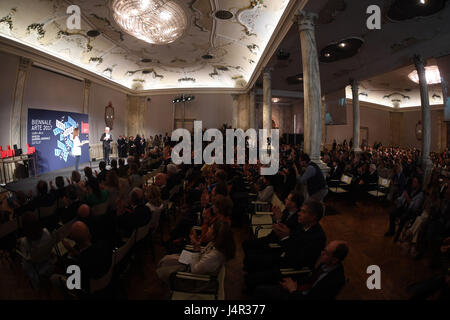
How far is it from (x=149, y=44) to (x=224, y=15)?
482 centimetres

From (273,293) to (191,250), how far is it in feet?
3.40

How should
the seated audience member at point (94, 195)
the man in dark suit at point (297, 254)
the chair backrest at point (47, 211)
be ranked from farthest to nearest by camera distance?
the seated audience member at point (94, 195)
the chair backrest at point (47, 211)
the man in dark suit at point (297, 254)

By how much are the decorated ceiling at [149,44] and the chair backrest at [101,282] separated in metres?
6.98

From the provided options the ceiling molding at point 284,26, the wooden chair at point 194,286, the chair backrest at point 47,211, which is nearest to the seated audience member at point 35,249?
the chair backrest at point 47,211

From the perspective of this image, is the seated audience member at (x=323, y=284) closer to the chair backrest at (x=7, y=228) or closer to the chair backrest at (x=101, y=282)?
the chair backrest at (x=101, y=282)

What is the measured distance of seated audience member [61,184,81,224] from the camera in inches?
139

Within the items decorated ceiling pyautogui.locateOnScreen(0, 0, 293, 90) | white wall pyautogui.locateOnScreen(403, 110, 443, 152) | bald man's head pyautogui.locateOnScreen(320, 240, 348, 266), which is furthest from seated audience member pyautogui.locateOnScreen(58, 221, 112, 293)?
white wall pyautogui.locateOnScreen(403, 110, 443, 152)

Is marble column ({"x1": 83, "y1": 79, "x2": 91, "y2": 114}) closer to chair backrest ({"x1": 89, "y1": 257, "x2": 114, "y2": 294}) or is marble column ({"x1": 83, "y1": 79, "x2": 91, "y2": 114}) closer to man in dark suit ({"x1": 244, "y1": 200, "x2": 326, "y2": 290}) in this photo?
chair backrest ({"x1": 89, "y1": 257, "x2": 114, "y2": 294})

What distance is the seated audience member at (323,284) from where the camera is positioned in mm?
1750

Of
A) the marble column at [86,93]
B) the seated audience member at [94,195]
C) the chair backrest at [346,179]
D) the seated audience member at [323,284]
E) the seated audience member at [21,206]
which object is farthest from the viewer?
the marble column at [86,93]

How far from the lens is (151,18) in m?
6.35
